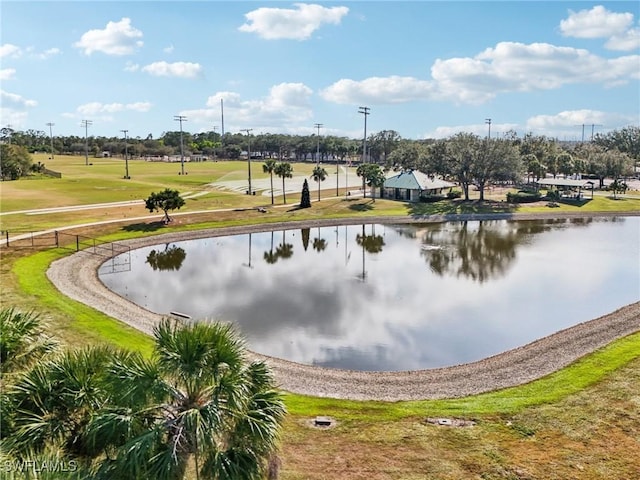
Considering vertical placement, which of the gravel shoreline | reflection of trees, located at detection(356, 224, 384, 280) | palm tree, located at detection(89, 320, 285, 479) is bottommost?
the gravel shoreline

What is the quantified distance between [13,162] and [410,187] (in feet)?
214

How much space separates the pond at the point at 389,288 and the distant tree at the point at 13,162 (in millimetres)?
56866

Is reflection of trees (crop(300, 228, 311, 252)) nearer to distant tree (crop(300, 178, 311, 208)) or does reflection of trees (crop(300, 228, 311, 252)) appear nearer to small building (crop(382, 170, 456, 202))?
distant tree (crop(300, 178, 311, 208))

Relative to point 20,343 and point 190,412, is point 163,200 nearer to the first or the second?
point 20,343

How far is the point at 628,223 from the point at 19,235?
63236 mm

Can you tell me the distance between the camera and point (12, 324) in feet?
35.5

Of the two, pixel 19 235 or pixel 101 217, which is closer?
pixel 19 235

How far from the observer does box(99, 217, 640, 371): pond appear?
78.8 feet

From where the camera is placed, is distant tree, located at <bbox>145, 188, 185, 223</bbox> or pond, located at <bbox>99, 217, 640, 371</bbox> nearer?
pond, located at <bbox>99, 217, 640, 371</bbox>

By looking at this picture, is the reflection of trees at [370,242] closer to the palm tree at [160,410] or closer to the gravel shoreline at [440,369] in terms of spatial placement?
the gravel shoreline at [440,369]

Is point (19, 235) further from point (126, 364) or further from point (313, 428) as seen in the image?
point (126, 364)

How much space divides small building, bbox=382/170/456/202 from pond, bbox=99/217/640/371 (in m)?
19.3

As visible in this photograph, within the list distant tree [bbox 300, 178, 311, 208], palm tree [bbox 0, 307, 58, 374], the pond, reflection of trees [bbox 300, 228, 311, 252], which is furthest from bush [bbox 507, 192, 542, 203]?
palm tree [bbox 0, 307, 58, 374]

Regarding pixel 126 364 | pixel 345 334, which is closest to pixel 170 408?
pixel 126 364
